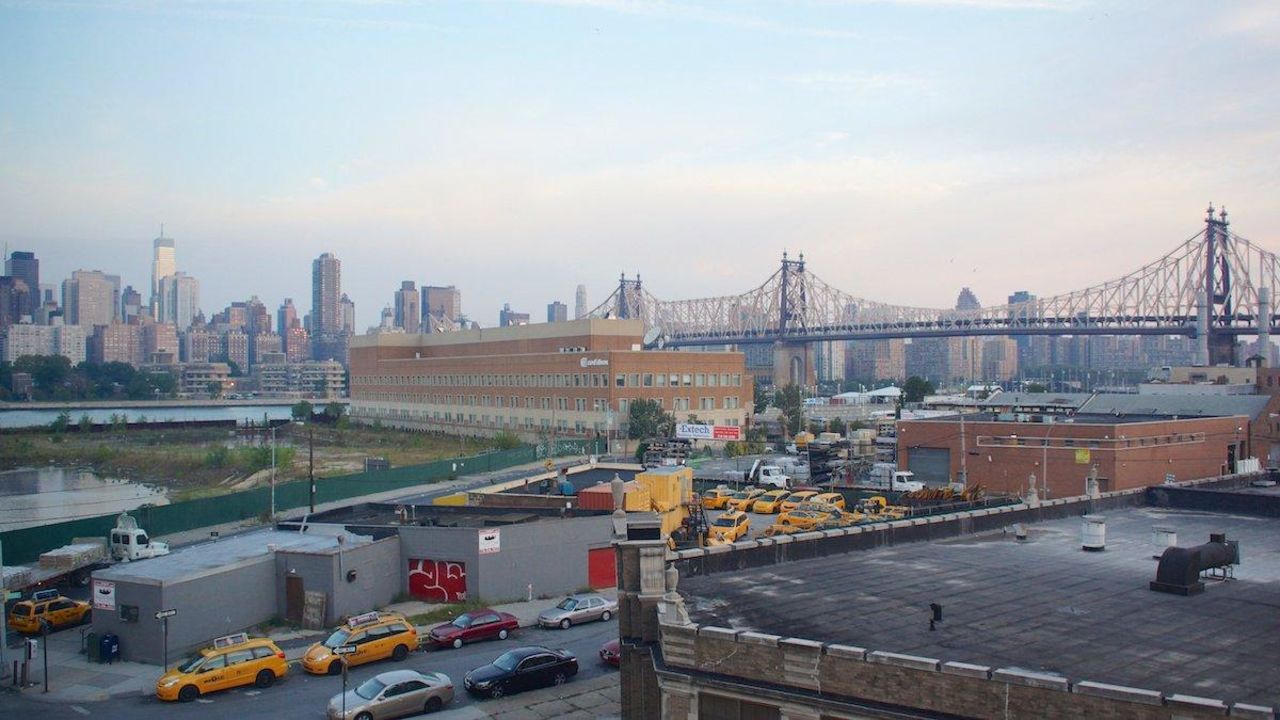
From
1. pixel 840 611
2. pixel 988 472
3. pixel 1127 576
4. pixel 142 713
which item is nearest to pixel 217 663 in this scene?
pixel 142 713

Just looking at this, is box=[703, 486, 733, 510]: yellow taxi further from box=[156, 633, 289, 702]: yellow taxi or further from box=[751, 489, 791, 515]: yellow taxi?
box=[156, 633, 289, 702]: yellow taxi

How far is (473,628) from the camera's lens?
25766 mm

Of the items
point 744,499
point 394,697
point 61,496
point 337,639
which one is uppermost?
point 744,499

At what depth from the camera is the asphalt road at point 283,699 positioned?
2034 cm

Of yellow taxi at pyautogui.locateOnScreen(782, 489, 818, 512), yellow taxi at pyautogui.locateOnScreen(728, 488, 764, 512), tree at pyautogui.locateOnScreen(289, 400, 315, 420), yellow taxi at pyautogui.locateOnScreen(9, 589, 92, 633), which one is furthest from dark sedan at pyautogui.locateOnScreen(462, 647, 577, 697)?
tree at pyautogui.locateOnScreen(289, 400, 315, 420)

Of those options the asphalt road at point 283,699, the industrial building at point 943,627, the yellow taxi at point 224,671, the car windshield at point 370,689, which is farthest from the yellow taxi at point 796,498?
the car windshield at point 370,689

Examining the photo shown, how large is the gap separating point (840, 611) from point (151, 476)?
79.5 metres

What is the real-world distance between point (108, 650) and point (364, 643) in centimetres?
643

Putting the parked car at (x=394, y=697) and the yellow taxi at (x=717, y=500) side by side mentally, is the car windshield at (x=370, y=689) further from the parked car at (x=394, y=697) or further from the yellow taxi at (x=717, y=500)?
the yellow taxi at (x=717, y=500)

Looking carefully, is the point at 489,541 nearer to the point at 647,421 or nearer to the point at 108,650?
the point at 108,650

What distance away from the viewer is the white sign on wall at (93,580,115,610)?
24891 millimetres

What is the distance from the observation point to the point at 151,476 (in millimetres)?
82625

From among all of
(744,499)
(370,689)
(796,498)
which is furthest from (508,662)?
(796,498)

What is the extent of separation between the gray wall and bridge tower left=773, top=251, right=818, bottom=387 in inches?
6063
